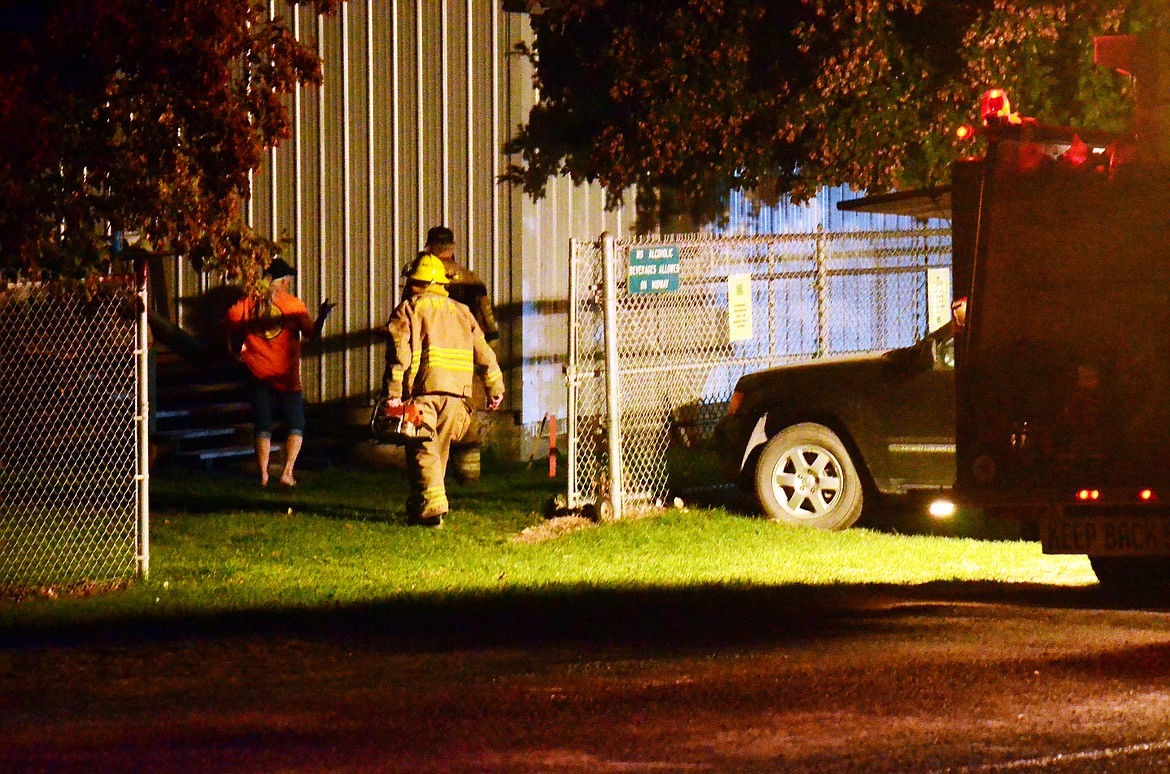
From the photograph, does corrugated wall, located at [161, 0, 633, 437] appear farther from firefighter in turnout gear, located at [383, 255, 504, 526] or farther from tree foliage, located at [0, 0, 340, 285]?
tree foliage, located at [0, 0, 340, 285]

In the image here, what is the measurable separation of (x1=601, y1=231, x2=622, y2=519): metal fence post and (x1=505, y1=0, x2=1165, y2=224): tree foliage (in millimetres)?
5169

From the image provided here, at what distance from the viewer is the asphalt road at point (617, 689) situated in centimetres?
566

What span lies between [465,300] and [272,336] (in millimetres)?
1672

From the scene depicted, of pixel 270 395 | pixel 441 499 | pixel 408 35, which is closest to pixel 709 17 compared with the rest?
pixel 408 35

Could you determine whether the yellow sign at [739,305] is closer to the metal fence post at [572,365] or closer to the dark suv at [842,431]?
the dark suv at [842,431]

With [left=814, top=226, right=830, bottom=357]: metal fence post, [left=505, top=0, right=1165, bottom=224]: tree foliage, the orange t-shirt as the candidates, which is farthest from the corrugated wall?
[left=814, top=226, right=830, bottom=357]: metal fence post

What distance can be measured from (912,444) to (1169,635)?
3.86 metres

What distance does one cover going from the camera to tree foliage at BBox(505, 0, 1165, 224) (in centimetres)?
1644

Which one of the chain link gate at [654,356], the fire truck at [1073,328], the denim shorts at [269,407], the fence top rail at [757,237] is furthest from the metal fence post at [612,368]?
the fire truck at [1073,328]

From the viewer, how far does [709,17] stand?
16688 millimetres

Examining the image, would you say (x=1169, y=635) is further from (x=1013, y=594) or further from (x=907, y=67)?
(x=907, y=67)

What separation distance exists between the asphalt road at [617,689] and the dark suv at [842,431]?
2.41m

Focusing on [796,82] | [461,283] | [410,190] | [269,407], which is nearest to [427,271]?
[461,283]

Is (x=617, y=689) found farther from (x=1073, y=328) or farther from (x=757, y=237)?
(x=757, y=237)
